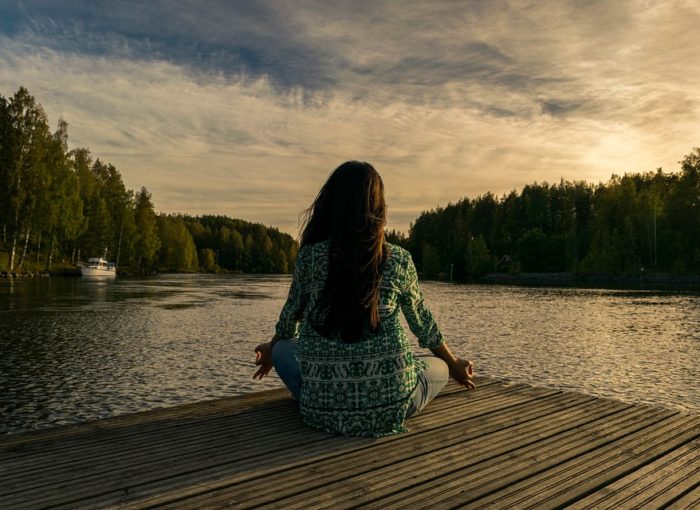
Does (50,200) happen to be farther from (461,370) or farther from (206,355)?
(461,370)

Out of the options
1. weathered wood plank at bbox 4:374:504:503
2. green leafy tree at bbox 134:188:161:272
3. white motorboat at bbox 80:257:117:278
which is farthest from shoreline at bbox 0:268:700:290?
weathered wood plank at bbox 4:374:504:503

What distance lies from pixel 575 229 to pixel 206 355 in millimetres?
110458

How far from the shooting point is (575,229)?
114 metres

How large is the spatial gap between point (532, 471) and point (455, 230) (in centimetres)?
15877

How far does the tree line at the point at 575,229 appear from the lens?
306 feet

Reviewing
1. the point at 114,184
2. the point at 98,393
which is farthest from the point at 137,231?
the point at 98,393

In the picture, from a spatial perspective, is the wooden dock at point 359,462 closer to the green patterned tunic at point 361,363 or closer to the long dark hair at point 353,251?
the green patterned tunic at point 361,363

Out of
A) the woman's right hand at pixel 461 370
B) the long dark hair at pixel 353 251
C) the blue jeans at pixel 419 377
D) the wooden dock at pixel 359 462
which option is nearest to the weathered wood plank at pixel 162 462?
the wooden dock at pixel 359 462

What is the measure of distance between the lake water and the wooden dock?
563cm

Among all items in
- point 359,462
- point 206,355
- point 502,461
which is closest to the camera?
point 359,462

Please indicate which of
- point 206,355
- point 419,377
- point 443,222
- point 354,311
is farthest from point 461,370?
point 443,222

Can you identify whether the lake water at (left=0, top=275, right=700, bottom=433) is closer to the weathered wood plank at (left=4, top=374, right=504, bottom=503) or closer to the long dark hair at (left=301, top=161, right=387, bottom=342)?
the weathered wood plank at (left=4, top=374, right=504, bottom=503)

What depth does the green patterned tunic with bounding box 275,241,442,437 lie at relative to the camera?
445cm

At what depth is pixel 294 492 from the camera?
3600mm
